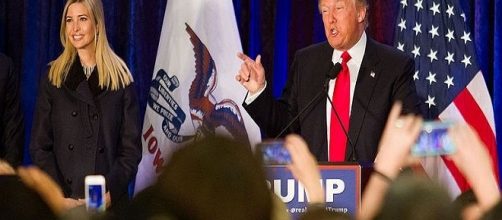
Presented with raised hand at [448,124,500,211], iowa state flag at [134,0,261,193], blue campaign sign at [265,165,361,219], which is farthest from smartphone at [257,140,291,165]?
iowa state flag at [134,0,261,193]

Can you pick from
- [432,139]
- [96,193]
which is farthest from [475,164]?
[96,193]

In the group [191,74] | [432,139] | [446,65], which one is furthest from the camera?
[191,74]

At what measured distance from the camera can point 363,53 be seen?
4.57 m

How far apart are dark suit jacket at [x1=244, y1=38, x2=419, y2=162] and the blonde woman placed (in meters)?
0.75

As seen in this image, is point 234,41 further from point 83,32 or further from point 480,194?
point 480,194

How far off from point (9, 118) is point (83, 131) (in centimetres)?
37

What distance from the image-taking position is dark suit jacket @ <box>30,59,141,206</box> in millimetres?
4664

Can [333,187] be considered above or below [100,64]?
below

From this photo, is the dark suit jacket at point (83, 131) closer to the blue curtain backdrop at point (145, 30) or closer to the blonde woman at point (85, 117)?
the blonde woman at point (85, 117)

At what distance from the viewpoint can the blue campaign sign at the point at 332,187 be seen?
3254 mm

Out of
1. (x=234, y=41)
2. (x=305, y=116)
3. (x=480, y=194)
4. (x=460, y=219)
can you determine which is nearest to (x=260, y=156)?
(x=460, y=219)

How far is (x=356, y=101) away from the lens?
4336 mm

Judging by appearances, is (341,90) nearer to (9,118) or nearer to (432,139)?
(9,118)

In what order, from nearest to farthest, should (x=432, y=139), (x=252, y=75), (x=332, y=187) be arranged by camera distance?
(x=432, y=139)
(x=332, y=187)
(x=252, y=75)
